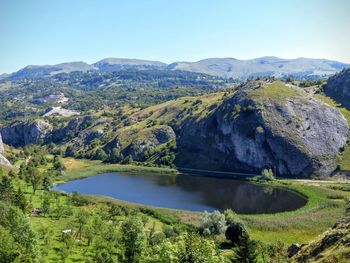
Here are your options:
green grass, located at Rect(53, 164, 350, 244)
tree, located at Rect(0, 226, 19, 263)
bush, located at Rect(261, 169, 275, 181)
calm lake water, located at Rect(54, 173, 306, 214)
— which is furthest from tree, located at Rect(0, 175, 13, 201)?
bush, located at Rect(261, 169, 275, 181)

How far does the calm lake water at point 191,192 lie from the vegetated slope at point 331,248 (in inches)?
2583

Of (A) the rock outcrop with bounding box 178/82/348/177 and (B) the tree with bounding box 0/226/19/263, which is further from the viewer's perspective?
(A) the rock outcrop with bounding box 178/82/348/177

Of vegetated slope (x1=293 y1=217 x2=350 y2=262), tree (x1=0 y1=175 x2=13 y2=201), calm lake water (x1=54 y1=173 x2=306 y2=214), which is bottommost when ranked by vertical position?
calm lake water (x1=54 y1=173 x2=306 y2=214)

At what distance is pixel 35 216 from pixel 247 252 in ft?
262

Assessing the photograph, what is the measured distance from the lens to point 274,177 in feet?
559

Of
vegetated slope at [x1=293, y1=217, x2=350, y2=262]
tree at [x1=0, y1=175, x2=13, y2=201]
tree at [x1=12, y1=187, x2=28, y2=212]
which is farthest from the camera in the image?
tree at [x1=0, y1=175, x2=13, y2=201]

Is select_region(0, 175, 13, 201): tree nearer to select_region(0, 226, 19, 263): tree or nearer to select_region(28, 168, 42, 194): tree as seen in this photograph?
select_region(28, 168, 42, 194): tree

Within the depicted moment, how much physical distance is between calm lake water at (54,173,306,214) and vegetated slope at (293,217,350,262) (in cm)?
6561

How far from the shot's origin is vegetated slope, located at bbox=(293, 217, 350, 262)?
46.6m

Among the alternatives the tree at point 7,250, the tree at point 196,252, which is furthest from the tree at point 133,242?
the tree at point 196,252

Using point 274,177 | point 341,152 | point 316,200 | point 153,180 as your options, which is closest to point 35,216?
point 153,180

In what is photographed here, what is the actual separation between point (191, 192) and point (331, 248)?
10092cm

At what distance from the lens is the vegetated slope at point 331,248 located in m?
46.6

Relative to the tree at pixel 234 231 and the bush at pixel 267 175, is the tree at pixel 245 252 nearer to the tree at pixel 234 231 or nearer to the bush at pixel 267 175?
the tree at pixel 234 231
